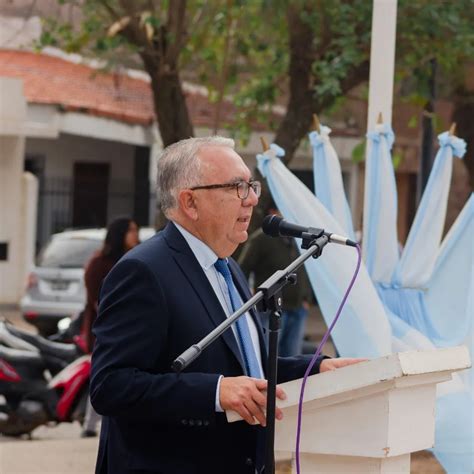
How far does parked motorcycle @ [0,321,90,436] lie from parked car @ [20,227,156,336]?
6.71 m

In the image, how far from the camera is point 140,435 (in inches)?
138

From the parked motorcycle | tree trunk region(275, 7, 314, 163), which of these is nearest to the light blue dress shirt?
the parked motorcycle

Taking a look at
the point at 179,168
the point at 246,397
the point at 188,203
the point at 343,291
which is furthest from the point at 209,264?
the point at 343,291

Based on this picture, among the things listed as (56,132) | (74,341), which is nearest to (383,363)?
(74,341)

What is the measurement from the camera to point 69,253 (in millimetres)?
17125

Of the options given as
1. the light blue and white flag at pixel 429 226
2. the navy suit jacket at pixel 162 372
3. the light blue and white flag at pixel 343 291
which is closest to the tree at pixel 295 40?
the light blue and white flag at pixel 429 226

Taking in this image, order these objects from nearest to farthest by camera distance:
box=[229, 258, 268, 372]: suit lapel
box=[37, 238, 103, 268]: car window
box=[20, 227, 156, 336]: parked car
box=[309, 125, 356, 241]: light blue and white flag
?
box=[229, 258, 268, 372]: suit lapel, box=[309, 125, 356, 241]: light blue and white flag, box=[20, 227, 156, 336]: parked car, box=[37, 238, 103, 268]: car window

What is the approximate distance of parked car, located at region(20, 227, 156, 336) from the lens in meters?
16.8

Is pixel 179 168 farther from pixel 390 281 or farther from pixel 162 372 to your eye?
pixel 390 281

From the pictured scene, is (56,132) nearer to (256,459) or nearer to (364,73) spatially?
(364,73)

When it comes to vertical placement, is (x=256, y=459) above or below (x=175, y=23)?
below

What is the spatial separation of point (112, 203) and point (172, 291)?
22836 mm

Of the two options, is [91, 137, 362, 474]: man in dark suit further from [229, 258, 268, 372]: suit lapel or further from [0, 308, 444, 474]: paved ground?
[0, 308, 444, 474]: paved ground

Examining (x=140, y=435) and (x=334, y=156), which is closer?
(x=140, y=435)
